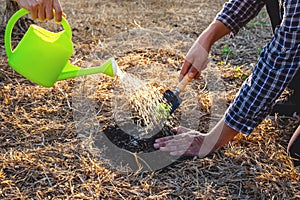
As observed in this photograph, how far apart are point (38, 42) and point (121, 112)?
1.72ft

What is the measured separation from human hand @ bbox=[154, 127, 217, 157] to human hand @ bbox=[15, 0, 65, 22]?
0.65 m

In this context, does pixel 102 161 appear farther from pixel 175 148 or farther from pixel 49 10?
pixel 49 10

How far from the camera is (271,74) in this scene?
4.77ft

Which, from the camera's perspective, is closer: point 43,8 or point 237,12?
point 43,8

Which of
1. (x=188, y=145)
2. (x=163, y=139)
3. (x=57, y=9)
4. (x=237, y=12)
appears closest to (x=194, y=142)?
(x=188, y=145)

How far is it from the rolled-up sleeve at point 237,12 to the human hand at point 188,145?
51 cm

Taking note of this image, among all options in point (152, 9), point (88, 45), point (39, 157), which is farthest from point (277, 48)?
point (152, 9)

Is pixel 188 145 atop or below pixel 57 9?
below

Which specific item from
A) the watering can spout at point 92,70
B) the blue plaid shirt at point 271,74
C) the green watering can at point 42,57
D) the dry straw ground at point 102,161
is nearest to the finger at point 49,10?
the green watering can at point 42,57

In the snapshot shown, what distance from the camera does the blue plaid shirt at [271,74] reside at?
1.39 metres

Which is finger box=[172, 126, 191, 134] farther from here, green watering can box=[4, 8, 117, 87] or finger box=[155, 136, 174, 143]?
green watering can box=[4, 8, 117, 87]

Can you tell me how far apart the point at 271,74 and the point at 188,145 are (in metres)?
0.45

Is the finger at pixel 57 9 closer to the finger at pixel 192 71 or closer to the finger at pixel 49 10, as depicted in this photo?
the finger at pixel 49 10

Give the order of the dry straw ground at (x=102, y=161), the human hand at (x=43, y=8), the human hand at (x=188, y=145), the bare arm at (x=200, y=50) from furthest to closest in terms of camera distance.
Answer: the bare arm at (x=200, y=50)
the human hand at (x=188, y=145)
the dry straw ground at (x=102, y=161)
the human hand at (x=43, y=8)
